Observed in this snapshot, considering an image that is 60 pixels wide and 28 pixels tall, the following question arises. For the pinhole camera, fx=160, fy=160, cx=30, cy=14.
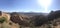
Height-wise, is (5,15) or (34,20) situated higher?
(5,15)

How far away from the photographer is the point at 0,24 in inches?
254

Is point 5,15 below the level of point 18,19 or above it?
above

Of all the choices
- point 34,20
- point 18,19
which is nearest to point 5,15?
point 18,19

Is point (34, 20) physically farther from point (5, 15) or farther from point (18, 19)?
point (5, 15)

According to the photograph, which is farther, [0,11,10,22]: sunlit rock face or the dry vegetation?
[0,11,10,22]: sunlit rock face

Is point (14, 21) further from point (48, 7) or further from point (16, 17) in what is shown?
point (48, 7)

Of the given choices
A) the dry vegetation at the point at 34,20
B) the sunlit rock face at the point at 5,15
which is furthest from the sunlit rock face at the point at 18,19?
the sunlit rock face at the point at 5,15

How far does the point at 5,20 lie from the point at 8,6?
23.1 inches

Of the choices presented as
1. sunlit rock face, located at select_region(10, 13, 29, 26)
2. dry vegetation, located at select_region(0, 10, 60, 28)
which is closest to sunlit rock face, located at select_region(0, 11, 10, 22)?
dry vegetation, located at select_region(0, 10, 60, 28)

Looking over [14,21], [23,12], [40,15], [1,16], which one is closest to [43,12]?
[40,15]

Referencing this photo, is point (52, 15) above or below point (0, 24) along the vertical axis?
above

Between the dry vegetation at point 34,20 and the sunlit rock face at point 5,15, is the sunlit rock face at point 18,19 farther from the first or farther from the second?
the sunlit rock face at point 5,15

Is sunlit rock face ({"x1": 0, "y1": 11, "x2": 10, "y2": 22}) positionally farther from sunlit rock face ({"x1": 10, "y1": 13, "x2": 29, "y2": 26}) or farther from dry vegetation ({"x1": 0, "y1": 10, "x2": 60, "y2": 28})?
sunlit rock face ({"x1": 10, "y1": 13, "x2": 29, "y2": 26})

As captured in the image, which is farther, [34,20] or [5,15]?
[5,15]
